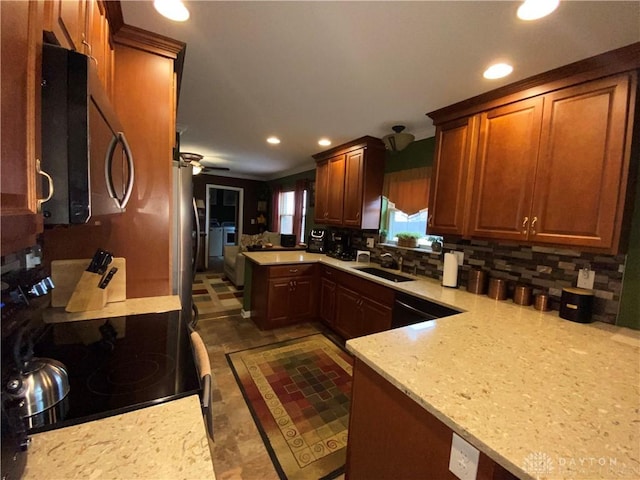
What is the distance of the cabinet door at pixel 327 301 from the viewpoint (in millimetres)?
3172

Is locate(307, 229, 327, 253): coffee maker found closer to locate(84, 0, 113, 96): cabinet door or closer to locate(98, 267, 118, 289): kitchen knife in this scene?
locate(98, 267, 118, 289): kitchen knife

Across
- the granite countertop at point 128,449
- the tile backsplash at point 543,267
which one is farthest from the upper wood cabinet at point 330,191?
the granite countertop at point 128,449

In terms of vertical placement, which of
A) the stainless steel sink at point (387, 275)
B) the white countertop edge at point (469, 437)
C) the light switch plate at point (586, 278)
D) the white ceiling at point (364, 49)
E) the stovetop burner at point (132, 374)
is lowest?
the white countertop edge at point (469, 437)

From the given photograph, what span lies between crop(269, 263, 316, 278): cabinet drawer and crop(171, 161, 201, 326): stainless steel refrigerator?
3.42ft

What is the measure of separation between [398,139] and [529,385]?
2407 mm

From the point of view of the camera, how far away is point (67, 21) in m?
0.74

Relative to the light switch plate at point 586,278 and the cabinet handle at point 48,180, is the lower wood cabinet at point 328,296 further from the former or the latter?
the cabinet handle at point 48,180

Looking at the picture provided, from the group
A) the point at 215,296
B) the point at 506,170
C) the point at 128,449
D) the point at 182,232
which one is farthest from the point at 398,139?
the point at 215,296

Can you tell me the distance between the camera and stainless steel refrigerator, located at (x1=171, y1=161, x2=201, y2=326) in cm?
198

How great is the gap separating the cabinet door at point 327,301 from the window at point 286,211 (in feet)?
9.37

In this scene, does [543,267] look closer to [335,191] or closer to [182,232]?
[335,191]

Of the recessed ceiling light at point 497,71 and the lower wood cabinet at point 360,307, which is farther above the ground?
the recessed ceiling light at point 497,71

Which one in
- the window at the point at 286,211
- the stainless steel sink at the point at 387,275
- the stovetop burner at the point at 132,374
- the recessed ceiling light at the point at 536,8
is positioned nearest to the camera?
the stovetop burner at the point at 132,374

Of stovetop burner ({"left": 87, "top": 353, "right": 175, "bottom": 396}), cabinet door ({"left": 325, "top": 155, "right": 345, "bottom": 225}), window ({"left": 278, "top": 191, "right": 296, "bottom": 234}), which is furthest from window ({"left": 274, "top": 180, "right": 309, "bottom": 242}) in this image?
stovetop burner ({"left": 87, "top": 353, "right": 175, "bottom": 396})
